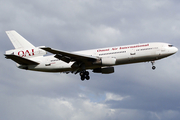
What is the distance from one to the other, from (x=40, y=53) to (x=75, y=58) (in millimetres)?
6713

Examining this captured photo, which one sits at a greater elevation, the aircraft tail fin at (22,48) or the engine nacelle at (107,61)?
the aircraft tail fin at (22,48)

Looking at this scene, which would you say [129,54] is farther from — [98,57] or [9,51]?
[9,51]

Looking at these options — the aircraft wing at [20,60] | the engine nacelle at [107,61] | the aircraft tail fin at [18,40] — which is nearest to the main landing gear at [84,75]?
the engine nacelle at [107,61]

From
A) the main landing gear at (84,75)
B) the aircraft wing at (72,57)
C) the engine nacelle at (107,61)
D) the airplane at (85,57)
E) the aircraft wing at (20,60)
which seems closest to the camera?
the aircraft wing at (72,57)

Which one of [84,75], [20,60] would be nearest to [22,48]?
[20,60]

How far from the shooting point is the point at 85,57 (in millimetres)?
40281

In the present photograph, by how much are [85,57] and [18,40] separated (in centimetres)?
1275

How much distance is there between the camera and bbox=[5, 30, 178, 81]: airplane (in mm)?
41000

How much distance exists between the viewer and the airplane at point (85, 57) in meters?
41.0

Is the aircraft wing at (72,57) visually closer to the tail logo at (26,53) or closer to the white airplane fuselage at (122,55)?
the white airplane fuselage at (122,55)

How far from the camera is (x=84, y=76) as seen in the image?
44.1 metres

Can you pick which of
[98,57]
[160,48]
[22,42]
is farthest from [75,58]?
[160,48]

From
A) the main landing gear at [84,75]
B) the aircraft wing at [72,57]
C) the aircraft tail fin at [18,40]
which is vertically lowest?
the main landing gear at [84,75]

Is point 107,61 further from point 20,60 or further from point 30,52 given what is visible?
point 20,60
